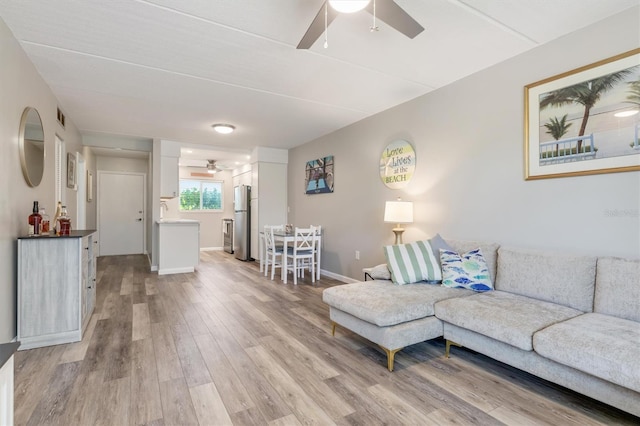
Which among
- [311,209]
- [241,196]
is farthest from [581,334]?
[241,196]

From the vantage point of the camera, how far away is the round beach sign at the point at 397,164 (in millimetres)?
3668

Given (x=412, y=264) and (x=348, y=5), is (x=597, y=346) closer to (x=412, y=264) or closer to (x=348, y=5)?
(x=412, y=264)

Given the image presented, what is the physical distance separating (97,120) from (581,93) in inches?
218

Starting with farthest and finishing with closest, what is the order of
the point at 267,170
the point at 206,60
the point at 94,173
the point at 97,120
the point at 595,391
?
the point at 94,173, the point at 267,170, the point at 97,120, the point at 206,60, the point at 595,391

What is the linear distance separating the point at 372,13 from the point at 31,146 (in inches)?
118

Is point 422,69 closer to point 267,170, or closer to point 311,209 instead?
point 311,209

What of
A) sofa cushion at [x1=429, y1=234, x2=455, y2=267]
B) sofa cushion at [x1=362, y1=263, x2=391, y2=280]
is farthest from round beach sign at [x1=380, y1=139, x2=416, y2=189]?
sofa cushion at [x1=362, y1=263, x2=391, y2=280]

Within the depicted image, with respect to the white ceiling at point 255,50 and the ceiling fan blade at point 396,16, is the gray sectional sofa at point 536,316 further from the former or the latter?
the ceiling fan blade at point 396,16

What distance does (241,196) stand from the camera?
6969 mm

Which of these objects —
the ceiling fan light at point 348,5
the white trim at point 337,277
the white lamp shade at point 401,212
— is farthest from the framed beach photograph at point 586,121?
the white trim at point 337,277

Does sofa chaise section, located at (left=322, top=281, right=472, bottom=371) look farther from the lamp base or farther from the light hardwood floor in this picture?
the lamp base

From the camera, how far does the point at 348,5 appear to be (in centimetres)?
160

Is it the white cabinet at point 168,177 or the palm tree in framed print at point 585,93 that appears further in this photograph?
the white cabinet at point 168,177

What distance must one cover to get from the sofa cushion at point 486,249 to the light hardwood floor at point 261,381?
2.38 feet
